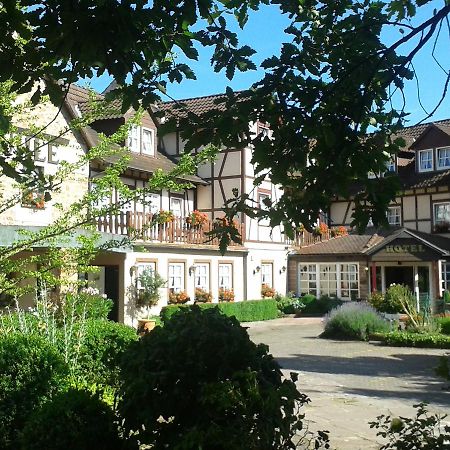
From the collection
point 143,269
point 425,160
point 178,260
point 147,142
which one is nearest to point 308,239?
point 425,160

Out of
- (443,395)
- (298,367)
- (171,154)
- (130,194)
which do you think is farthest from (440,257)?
(130,194)

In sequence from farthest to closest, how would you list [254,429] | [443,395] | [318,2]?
1. [443,395]
2. [318,2]
3. [254,429]

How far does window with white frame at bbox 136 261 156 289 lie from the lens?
2186 centimetres

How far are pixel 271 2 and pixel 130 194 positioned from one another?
376 cm

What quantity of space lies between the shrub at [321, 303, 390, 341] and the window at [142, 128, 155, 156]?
10788mm

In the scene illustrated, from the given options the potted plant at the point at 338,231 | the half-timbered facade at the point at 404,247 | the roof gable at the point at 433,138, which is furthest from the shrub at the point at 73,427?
the potted plant at the point at 338,231

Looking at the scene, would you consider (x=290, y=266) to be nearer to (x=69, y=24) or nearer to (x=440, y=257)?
(x=440, y=257)

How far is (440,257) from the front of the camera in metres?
27.5

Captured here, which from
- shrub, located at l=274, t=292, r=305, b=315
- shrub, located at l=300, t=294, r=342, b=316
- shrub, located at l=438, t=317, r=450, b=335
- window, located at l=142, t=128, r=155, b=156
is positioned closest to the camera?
shrub, located at l=438, t=317, r=450, b=335

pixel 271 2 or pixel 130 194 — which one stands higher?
pixel 271 2

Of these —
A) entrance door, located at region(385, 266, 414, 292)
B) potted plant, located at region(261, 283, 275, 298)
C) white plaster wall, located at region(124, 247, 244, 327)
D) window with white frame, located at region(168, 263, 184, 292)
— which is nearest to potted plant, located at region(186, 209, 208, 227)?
white plaster wall, located at region(124, 247, 244, 327)

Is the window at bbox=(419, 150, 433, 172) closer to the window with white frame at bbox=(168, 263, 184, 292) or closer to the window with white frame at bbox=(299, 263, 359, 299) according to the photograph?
the window with white frame at bbox=(299, 263, 359, 299)

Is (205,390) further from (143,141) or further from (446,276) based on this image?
(446,276)

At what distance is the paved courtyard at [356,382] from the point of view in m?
7.59
